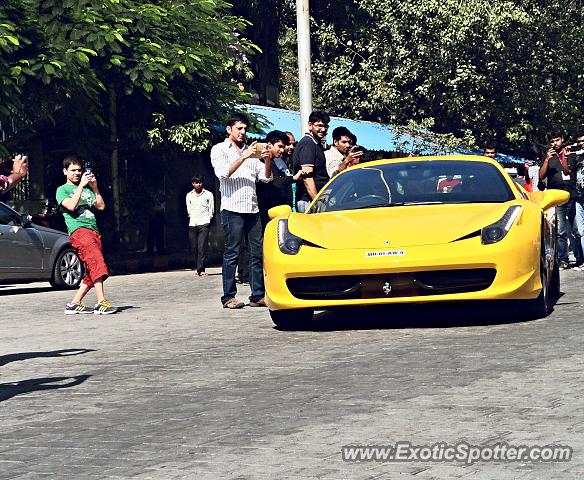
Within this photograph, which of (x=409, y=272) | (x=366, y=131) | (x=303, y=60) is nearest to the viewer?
(x=409, y=272)

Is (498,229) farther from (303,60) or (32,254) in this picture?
(303,60)

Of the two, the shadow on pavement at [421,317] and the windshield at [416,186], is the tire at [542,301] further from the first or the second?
the windshield at [416,186]

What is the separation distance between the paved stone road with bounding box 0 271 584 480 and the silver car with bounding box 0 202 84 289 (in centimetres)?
697

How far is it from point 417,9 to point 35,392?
30.7 m

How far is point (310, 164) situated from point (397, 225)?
Answer: 11.6 ft

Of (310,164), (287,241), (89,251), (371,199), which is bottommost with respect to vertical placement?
(89,251)

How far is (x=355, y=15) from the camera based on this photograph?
39062 millimetres

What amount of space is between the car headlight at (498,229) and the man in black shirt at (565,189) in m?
7.47

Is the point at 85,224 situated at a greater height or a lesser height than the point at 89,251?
greater

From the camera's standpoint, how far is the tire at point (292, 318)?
1140cm

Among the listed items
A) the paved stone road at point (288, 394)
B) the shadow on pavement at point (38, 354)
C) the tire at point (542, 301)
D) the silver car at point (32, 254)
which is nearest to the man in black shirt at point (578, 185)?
the paved stone road at point (288, 394)

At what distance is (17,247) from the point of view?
19828 millimetres

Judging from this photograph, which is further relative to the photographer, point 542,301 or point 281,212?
point 281,212

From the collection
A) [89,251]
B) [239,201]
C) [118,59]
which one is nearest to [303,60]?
[118,59]
